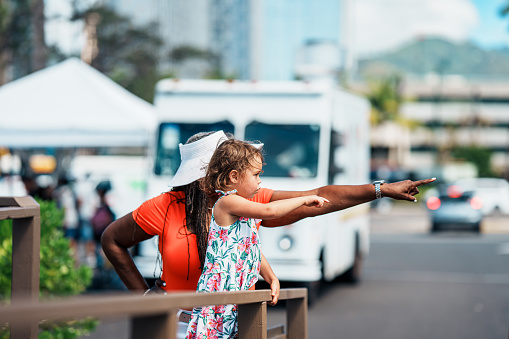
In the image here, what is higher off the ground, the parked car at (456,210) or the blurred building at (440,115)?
the blurred building at (440,115)

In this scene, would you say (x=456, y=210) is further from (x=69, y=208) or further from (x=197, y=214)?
(x=197, y=214)

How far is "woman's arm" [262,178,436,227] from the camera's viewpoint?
3.40 metres

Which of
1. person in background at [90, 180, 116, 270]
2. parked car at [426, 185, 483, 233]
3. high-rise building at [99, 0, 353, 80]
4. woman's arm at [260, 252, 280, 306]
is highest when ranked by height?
high-rise building at [99, 0, 353, 80]

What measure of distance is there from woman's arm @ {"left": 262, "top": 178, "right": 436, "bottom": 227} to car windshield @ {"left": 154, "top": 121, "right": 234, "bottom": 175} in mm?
6428

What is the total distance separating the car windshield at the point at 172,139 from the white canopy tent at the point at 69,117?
160 cm

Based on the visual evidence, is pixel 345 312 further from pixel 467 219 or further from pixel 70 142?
pixel 467 219

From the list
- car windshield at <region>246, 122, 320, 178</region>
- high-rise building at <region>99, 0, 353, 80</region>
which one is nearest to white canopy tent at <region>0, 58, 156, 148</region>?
car windshield at <region>246, 122, 320, 178</region>

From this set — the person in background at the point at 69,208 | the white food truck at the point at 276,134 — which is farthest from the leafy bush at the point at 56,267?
the person in background at the point at 69,208

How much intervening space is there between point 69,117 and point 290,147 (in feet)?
12.7

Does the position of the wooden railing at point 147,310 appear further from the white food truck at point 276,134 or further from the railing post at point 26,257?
the white food truck at point 276,134

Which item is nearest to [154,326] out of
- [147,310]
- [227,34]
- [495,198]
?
[147,310]

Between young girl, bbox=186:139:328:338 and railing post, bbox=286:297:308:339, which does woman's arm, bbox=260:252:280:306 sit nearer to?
young girl, bbox=186:139:328:338

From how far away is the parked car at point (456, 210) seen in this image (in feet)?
77.9

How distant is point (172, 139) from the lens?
1005 cm
